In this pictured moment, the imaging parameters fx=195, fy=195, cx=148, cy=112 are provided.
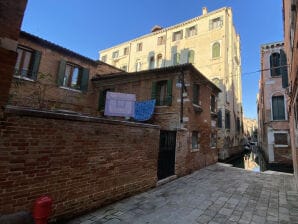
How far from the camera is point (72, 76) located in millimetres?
12938

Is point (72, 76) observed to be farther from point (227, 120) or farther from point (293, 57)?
point (227, 120)

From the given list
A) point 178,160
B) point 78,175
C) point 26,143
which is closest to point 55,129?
point 26,143

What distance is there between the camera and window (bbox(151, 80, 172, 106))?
36.5 ft

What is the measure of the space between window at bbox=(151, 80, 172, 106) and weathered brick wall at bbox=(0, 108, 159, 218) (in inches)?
208

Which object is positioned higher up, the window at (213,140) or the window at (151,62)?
the window at (151,62)

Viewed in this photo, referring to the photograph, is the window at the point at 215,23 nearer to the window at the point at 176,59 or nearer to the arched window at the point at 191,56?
the arched window at the point at 191,56

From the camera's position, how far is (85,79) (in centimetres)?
1348

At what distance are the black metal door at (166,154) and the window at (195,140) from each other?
2.85 m

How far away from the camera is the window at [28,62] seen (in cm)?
1050

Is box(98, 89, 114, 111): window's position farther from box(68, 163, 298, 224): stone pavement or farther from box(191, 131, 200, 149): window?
box(68, 163, 298, 224): stone pavement

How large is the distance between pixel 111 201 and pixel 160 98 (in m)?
7.35

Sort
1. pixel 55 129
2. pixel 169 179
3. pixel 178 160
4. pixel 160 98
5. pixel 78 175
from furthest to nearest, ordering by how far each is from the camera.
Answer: pixel 160 98 → pixel 178 160 → pixel 169 179 → pixel 78 175 → pixel 55 129

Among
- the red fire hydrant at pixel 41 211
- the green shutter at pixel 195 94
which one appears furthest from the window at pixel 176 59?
the red fire hydrant at pixel 41 211

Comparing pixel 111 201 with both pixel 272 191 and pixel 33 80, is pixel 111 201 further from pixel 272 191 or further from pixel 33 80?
pixel 33 80
